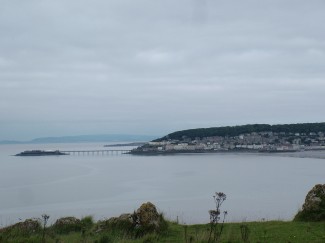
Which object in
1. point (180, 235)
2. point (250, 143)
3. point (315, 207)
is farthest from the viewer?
point (250, 143)

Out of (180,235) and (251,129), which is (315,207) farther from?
(251,129)

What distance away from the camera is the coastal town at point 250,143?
15550 cm

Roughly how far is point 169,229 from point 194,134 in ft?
548

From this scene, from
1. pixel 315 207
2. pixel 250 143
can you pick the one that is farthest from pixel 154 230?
pixel 250 143

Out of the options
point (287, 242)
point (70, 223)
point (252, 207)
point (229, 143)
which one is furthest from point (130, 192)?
point (229, 143)

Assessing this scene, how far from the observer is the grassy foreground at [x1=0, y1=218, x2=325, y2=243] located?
9008 millimetres

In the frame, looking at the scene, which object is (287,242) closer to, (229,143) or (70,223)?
(70,223)

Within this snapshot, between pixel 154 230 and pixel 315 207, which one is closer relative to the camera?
pixel 154 230

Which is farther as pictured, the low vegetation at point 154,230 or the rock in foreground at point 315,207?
the rock in foreground at point 315,207

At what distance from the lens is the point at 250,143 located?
16425cm

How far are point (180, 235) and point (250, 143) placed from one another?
157 m

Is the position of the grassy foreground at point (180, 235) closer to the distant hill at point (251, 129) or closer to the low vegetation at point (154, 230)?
the low vegetation at point (154, 230)

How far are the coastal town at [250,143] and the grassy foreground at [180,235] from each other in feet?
468

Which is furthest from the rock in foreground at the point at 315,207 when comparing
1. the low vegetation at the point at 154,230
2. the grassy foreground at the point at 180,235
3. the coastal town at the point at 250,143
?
the coastal town at the point at 250,143
